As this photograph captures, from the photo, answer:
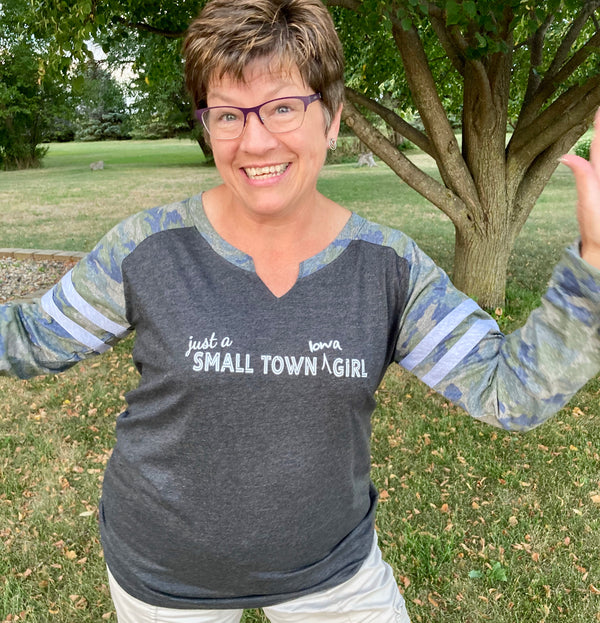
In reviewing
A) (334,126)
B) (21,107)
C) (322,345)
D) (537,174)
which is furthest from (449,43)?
(21,107)

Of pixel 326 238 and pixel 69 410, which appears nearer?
pixel 326 238

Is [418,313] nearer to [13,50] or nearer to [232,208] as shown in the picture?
[232,208]

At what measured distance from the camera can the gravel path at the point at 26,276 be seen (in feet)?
25.5

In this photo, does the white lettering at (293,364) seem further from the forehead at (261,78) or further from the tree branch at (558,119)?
the tree branch at (558,119)

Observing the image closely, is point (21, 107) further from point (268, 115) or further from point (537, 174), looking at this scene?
point (268, 115)

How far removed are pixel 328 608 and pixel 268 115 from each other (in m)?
1.24

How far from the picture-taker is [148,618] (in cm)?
160

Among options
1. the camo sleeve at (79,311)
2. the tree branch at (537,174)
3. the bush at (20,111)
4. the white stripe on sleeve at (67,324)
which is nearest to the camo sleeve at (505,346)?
the camo sleeve at (79,311)

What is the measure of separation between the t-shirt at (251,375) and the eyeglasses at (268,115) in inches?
8.9

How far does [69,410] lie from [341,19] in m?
5.73

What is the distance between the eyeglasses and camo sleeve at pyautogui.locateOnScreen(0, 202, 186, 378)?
9.7 inches

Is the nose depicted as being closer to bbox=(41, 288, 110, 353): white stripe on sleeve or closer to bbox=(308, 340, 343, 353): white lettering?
bbox=(308, 340, 343, 353): white lettering

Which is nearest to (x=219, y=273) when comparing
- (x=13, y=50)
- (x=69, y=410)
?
(x=69, y=410)

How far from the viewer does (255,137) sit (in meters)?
1.41
